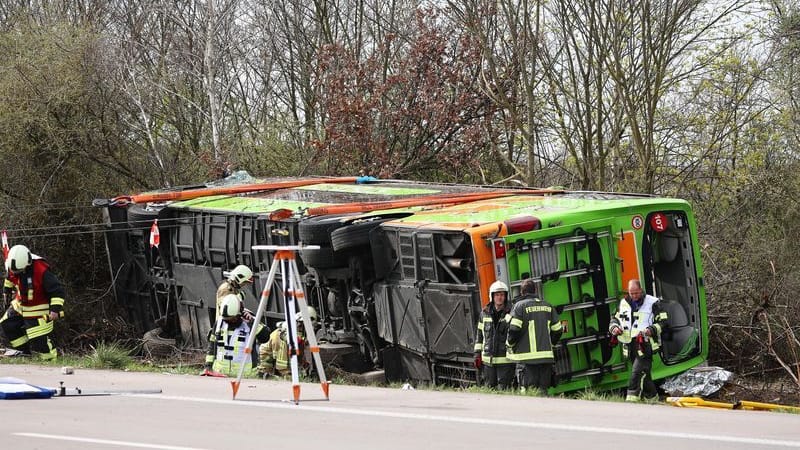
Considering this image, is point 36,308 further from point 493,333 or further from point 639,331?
point 639,331

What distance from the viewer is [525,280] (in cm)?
1106

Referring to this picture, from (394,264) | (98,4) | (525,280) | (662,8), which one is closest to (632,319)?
(525,280)

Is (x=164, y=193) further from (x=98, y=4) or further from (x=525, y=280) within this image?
(x=98, y=4)

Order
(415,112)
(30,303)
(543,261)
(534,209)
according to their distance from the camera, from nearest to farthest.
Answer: (543,261)
(534,209)
(30,303)
(415,112)

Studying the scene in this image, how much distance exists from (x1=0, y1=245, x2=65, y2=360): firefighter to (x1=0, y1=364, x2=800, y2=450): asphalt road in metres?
5.00

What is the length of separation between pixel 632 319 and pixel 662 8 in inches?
272

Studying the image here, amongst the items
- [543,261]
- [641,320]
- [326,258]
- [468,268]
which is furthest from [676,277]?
[326,258]

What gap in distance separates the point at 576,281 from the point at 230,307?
11.5 ft

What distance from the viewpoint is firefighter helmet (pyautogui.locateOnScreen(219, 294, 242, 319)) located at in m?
12.1

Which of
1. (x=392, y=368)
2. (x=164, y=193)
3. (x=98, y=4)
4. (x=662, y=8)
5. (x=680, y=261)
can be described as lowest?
(x=392, y=368)

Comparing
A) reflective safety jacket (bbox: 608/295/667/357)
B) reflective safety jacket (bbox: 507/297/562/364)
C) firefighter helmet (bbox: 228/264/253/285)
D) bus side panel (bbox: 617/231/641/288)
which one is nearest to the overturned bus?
bus side panel (bbox: 617/231/641/288)

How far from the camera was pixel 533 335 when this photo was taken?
1095 cm

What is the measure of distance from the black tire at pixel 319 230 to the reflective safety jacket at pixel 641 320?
10.5 feet

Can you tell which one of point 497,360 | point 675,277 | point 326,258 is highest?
point 326,258
